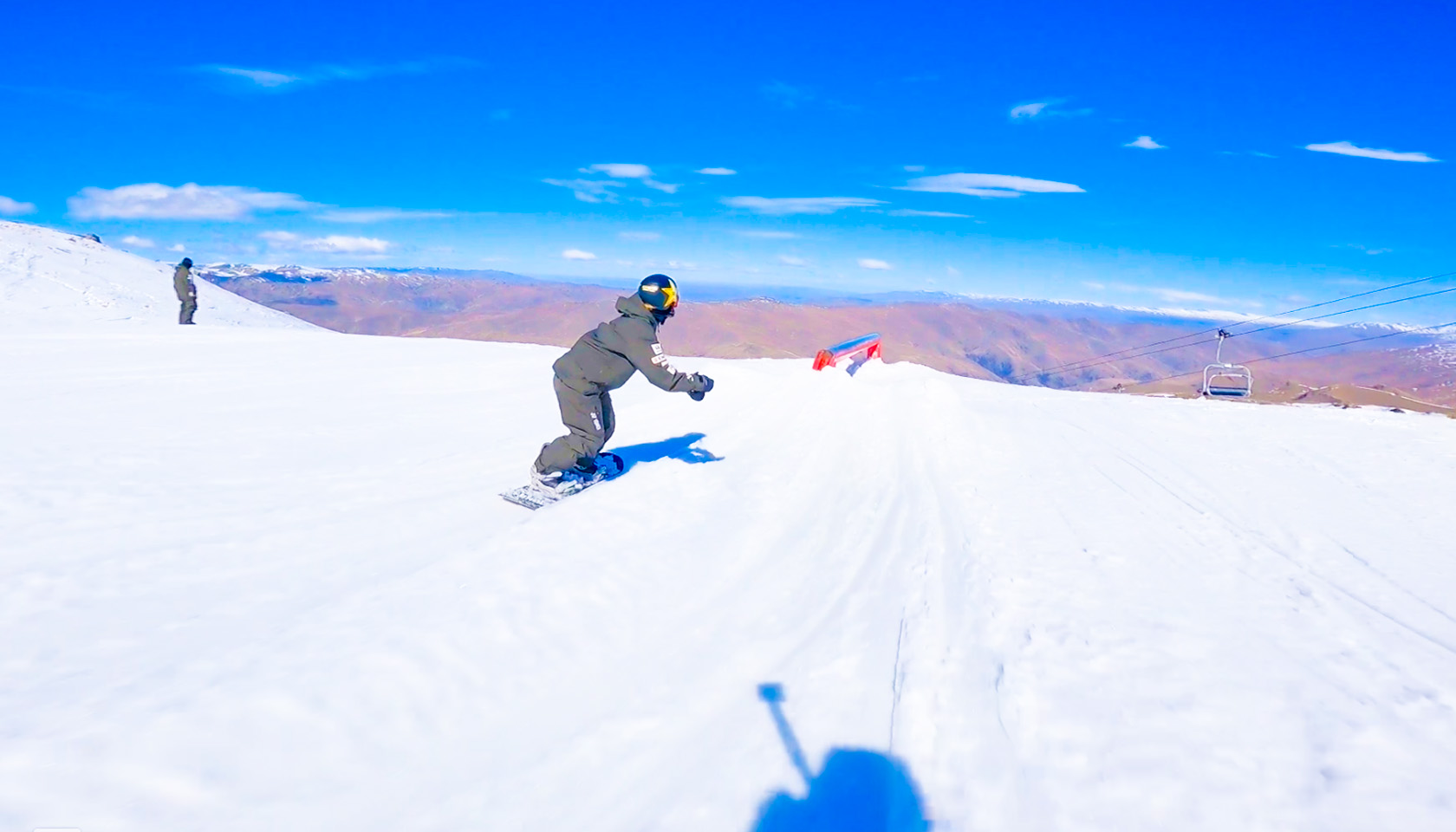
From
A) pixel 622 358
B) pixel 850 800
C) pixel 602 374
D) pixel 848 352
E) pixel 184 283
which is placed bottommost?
pixel 850 800

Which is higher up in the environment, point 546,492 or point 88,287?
point 88,287

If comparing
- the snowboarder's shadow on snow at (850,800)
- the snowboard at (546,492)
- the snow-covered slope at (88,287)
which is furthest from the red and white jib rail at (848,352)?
the snow-covered slope at (88,287)

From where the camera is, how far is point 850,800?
9.35 feet

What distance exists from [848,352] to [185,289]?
70.3ft

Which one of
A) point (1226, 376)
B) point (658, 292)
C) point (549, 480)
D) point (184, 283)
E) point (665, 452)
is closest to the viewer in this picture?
point (658, 292)

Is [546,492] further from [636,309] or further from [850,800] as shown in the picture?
[850,800]

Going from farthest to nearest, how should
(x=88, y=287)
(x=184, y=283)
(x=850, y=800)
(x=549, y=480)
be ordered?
(x=88, y=287), (x=184, y=283), (x=549, y=480), (x=850, y=800)

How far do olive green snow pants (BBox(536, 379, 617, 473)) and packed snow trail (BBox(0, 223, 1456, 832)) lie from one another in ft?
1.46

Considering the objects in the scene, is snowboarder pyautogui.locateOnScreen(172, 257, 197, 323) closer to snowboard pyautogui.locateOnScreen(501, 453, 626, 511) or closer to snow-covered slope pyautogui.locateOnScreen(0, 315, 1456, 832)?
snow-covered slope pyautogui.locateOnScreen(0, 315, 1456, 832)

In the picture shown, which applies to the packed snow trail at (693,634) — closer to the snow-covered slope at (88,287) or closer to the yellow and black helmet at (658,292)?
the yellow and black helmet at (658,292)

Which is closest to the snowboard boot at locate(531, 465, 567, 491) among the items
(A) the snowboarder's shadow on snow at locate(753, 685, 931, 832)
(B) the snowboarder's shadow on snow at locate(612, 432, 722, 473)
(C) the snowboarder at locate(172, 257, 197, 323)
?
(B) the snowboarder's shadow on snow at locate(612, 432, 722, 473)

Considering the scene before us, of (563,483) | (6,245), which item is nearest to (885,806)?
(563,483)

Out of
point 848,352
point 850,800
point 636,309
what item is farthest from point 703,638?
point 848,352

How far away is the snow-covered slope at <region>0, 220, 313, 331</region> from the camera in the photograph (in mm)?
28984
